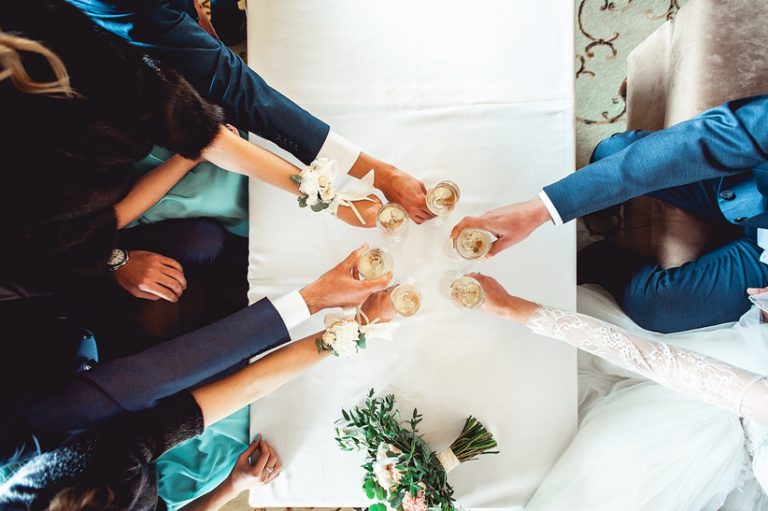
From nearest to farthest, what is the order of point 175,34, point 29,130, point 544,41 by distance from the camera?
1. point 29,130
2. point 175,34
3. point 544,41

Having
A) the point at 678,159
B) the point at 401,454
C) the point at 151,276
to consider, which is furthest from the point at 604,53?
the point at 151,276

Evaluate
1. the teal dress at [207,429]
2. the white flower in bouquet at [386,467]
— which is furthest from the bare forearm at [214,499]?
the white flower in bouquet at [386,467]

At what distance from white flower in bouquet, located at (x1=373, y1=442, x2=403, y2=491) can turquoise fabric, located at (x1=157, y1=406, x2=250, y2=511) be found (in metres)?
0.43

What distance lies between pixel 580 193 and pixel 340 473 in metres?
0.91

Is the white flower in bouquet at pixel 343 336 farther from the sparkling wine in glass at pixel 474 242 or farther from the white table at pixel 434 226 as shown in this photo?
the sparkling wine in glass at pixel 474 242

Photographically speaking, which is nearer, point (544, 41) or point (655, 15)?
point (544, 41)

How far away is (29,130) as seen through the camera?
0.79m

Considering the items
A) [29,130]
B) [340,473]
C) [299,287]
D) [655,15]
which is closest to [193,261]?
[299,287]

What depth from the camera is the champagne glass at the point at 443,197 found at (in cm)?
104

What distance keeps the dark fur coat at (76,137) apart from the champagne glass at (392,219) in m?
0.42

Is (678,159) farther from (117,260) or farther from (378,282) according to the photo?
(117,260)

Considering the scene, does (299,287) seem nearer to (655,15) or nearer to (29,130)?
(29,130)

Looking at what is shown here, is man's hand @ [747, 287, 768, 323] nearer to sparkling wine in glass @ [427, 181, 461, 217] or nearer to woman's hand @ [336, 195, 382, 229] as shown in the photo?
sparkling wine in glass @ [427, 181, 461, 217]

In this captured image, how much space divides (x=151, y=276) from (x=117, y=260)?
0.29ft
